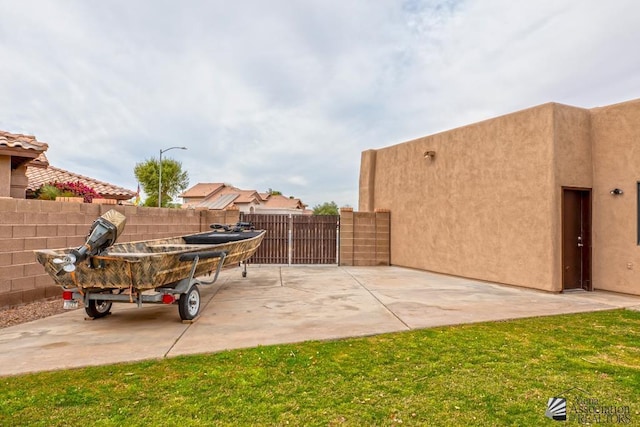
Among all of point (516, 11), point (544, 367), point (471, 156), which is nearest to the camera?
point (544, 367)

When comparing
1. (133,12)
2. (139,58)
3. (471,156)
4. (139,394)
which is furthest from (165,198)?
(139,394)

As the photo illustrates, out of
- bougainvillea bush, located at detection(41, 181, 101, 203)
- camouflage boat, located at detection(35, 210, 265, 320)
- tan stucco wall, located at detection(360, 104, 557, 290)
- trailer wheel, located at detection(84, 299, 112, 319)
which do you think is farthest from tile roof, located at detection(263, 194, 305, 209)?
camouflage boat, located at detection(35, 210, 265, 320)

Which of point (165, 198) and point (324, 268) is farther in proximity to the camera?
point (165, 198)

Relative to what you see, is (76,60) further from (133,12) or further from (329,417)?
(329,417)

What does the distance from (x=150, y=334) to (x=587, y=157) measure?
927 cm

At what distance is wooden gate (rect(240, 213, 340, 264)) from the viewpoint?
12.5 m

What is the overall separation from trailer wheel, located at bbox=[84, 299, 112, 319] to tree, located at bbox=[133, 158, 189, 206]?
35.7 m

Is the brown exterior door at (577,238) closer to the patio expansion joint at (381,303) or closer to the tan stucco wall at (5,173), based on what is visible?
the patio expansion joint at (381,303)

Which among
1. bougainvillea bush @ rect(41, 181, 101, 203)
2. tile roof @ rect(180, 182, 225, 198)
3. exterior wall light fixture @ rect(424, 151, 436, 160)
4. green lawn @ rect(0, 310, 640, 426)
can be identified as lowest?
green lawn @ rect(0, 310, 640, 426)

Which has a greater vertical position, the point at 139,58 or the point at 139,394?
the point at 139,58

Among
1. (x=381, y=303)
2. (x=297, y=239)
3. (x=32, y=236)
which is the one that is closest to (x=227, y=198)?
(x=297, y=239)

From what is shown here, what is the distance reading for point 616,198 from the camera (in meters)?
7.74

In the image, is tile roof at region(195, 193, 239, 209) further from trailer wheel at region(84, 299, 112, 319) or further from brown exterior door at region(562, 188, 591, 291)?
brown exterior door at region(562, 188, 591, 291)

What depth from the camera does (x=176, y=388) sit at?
119 inches
